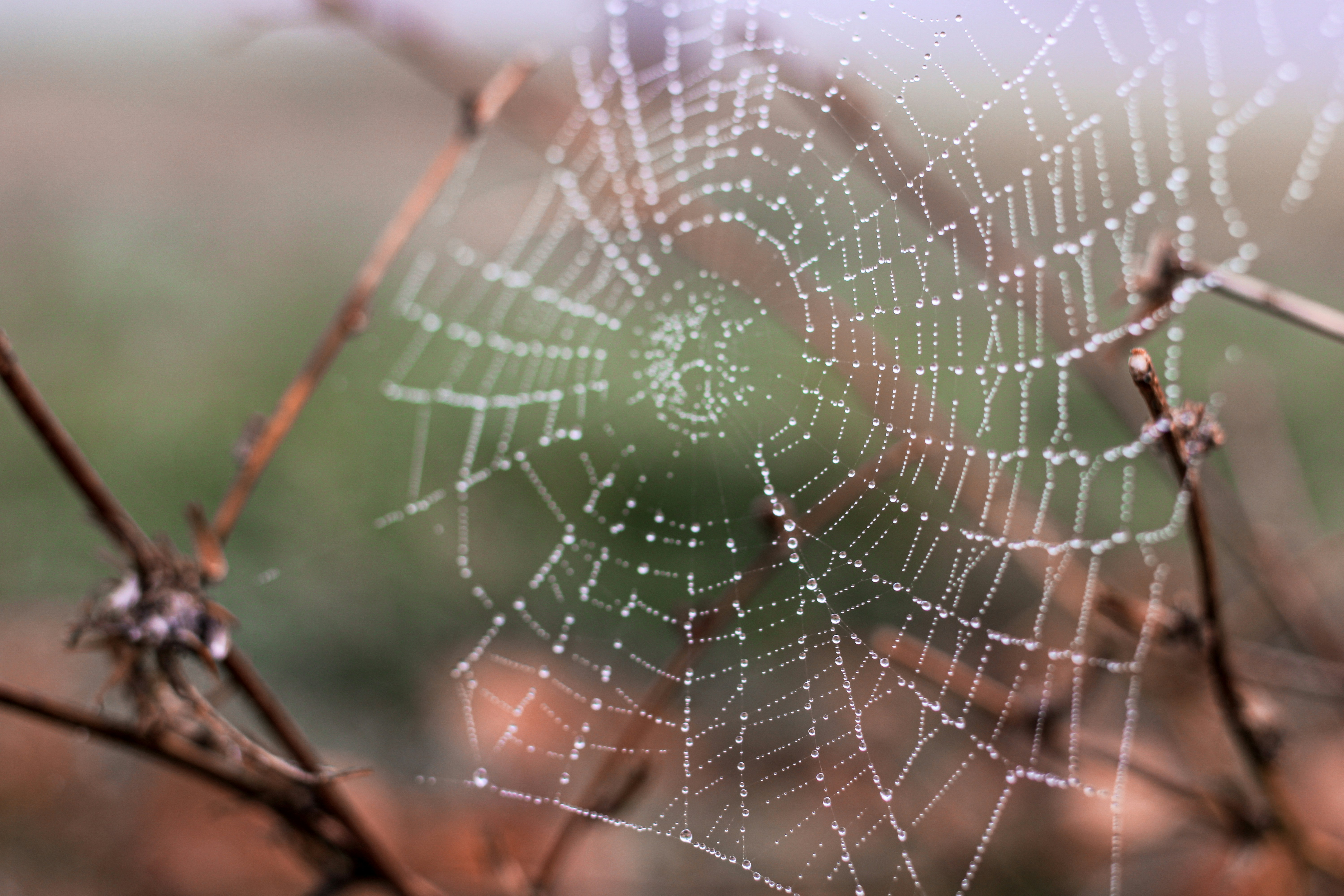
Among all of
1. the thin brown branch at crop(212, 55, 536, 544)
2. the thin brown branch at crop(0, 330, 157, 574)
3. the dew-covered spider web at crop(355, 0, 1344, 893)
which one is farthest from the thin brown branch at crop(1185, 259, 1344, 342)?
the thin brown branch at crop(0, 330, 157, 574)

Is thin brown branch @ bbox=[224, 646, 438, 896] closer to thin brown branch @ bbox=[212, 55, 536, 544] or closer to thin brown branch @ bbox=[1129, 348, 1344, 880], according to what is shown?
thin brown branch @ bbox=[212, 55, 536, 544]

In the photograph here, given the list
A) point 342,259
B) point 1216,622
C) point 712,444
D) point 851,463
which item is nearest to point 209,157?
point 342,259

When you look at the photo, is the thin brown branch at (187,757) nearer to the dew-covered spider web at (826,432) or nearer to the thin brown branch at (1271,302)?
the dew-covered spider web at (826,432)

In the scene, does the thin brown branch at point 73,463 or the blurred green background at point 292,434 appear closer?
the thin brown branch at point 73,463

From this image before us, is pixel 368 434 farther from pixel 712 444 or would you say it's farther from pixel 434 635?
pixel 712 444

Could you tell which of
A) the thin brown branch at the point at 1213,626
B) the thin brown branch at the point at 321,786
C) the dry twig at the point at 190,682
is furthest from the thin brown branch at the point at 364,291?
the thin brown branch at the point at 1213,626

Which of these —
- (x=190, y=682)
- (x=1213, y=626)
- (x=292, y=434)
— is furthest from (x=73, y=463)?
(x=292, y=434)

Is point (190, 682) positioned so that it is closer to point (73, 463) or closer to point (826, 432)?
point (73, 463)
